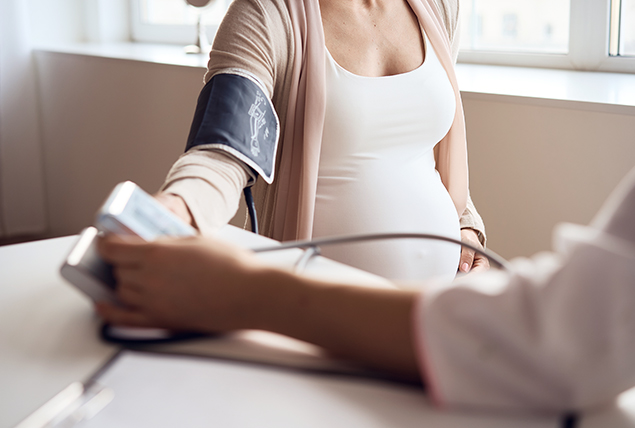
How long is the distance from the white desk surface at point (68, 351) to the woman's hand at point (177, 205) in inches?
5.2

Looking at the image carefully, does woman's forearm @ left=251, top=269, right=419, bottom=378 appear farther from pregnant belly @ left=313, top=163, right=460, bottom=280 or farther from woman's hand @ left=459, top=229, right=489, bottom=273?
woman's hand @ left=459, top=229, right=489, bottom=273

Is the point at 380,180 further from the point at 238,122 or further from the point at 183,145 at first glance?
the point at 183,145

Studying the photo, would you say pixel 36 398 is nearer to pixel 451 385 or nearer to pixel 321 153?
pixel 451 385

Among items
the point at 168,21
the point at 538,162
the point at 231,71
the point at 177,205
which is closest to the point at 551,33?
the point at 538,162

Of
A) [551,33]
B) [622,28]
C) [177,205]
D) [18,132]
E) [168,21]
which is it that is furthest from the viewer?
[168,21]

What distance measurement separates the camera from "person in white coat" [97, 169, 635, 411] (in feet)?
1.09

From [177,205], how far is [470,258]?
0.66m

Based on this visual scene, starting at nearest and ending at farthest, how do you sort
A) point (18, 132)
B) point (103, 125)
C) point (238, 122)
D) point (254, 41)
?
1. point (238, 122)
2. point (254, 41)
3. point (103, 125)
4. point (18, 132)

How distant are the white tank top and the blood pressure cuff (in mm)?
174

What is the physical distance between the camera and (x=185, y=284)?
0.43 meters

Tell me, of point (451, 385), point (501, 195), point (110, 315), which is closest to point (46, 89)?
point (501, 195)

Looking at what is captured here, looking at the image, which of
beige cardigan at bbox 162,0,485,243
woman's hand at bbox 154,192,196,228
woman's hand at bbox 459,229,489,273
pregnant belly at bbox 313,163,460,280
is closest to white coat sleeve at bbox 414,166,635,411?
woman's hand at bbox 154,192,196,228

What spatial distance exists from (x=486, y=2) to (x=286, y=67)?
3.67ft

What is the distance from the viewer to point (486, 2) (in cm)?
186
